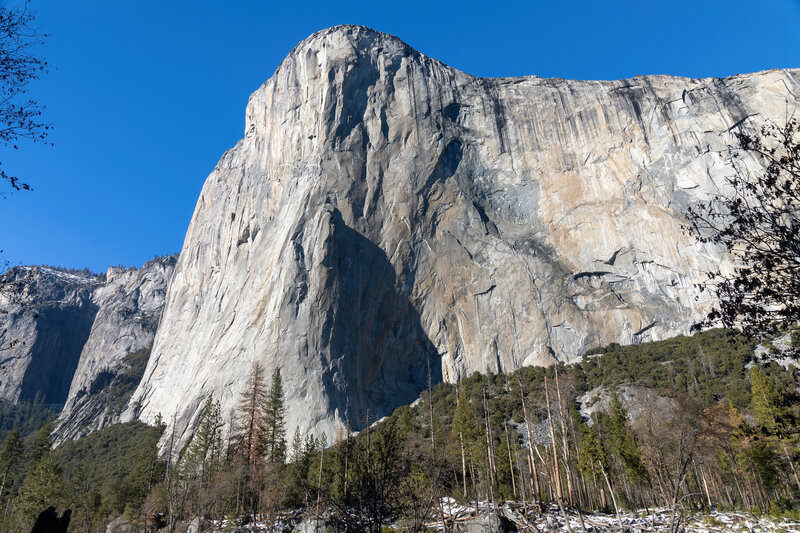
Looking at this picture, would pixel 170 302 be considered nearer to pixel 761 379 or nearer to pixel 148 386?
pixel 148 386

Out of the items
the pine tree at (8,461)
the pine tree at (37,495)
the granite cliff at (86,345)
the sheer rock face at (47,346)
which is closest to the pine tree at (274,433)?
the pine tree at (37,495)

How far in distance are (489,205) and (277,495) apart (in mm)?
65248

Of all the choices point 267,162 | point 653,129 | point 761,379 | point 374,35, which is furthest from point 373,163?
point 761,379

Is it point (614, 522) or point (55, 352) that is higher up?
point (55, 352)

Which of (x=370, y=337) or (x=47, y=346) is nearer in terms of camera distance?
(x=370, y=337)

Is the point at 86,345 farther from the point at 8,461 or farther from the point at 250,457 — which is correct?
the point at 250,457

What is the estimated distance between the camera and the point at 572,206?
3083 inches

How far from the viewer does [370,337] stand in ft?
225

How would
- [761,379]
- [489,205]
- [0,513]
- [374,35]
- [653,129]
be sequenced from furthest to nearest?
[374,35], [489,205], [653,129], [0,513], [761,379]

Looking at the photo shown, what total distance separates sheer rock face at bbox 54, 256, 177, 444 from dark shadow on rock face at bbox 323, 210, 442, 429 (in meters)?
66.2

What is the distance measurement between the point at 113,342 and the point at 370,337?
342 ft

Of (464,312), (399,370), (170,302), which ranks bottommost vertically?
(399,370)

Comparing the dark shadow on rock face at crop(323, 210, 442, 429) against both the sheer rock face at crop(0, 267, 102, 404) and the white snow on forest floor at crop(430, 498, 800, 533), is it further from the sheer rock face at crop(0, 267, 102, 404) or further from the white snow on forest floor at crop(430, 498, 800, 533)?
the sheer rock face at crop(0, 267, 102, 404)

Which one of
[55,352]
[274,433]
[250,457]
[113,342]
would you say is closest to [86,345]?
[113,342]
